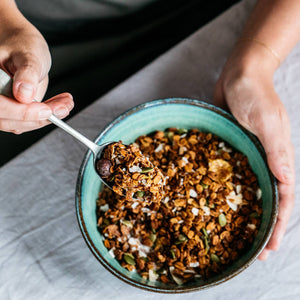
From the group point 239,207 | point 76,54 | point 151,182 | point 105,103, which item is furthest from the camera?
point 76,54

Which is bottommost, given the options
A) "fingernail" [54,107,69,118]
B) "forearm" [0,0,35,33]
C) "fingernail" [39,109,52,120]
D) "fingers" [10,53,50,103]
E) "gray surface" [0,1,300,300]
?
"gray surface" [0,1,300,300]

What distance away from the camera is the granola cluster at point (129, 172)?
726mm

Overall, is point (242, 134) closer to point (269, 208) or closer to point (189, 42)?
point (269, 208)

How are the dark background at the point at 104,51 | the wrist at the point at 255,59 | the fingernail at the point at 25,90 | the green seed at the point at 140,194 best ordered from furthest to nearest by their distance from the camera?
1. the dark background at the point at 104,51
2. the wrist at the point at 255,59
3. the green seed at the point at 140,194
4. the fingernail at the point at 25,90

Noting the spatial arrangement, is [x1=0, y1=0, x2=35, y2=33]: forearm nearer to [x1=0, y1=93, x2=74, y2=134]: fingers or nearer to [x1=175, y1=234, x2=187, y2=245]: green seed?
[x1=0, y1=93, x2=74, y2=134]: fingers

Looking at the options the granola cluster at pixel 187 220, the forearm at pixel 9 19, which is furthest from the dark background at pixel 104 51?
the granola cluster at pixel 187 220

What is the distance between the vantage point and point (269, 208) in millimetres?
778

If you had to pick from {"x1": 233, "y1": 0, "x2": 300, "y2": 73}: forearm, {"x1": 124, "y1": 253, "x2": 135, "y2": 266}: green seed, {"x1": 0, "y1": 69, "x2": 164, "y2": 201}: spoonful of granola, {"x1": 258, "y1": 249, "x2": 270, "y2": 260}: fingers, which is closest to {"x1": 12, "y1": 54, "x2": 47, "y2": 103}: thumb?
{"x1": 0, "y1": 69, "x2": 164, "y2": 201}: spoonful of granola

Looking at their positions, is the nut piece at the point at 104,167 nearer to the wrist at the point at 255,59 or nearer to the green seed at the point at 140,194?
the green seed at the point at 140,194

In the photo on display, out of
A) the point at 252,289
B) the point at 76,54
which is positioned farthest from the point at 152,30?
the point at 252,289

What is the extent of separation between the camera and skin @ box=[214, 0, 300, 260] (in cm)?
82

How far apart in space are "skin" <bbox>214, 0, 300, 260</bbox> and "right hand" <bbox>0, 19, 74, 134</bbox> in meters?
0.40

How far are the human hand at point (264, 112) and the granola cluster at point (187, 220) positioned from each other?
0.06 meters

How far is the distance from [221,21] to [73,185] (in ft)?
2.05
